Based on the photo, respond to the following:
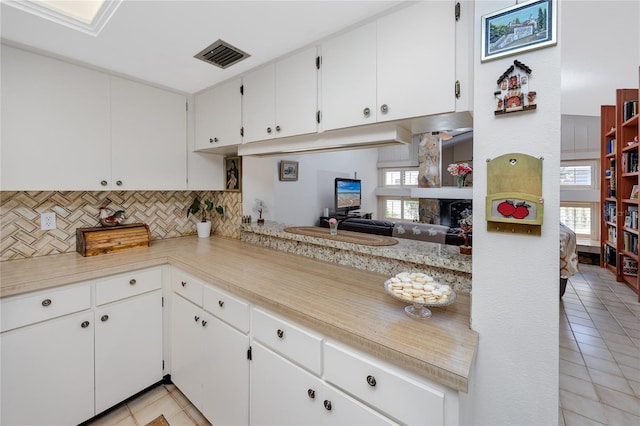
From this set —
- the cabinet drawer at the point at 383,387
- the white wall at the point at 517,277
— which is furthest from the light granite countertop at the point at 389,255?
the cabinet drawer at the point at 383,387

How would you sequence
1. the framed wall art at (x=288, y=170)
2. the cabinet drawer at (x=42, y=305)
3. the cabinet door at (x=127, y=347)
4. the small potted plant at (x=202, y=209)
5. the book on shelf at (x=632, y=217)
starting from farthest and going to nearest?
the framed wall art at (x=288, y=170) < the book on shelf at (x=632, y=217) < the small potted plant at (x=202, y=209) < the cabinet door at (x=127, y=347) < the cabinet drawer at (x=42, y=305)

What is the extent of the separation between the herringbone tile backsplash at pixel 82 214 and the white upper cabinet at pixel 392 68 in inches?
56.1

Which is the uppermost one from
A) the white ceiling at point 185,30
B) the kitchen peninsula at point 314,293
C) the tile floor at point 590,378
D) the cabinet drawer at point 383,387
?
the white ceiling at point 185,30

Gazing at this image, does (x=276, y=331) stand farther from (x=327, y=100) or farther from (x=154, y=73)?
(x=154, y=73)

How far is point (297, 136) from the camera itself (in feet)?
5.34

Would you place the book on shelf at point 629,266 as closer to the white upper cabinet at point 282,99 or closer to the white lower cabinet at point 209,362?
the white upper cabinet at point 282,99

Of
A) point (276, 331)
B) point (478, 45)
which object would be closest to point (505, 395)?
point (276, 331)

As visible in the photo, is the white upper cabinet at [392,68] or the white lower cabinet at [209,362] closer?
the white upper cabinet at [392,68]

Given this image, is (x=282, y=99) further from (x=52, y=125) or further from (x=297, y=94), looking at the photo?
(x=52, y=125)

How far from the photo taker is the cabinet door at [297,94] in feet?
4.92

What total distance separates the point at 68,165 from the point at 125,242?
0.63m

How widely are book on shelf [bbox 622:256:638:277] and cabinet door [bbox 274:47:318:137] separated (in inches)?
211

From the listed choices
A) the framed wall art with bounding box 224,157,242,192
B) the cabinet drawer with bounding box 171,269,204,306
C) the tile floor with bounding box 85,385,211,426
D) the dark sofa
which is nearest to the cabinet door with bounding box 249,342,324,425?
the cabinet drawer with bounding box 171,269,204,306

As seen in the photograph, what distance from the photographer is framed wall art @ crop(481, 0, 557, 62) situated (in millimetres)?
805
